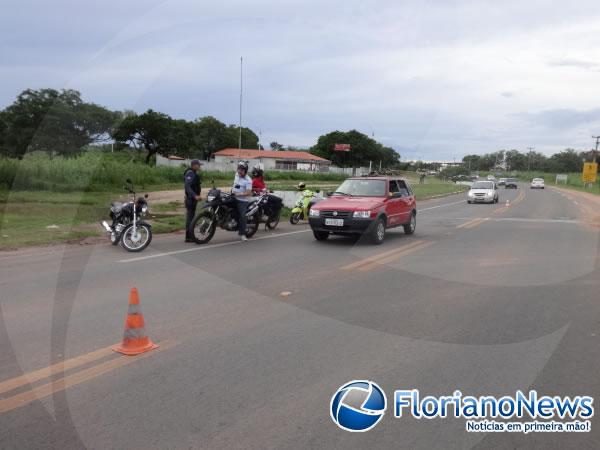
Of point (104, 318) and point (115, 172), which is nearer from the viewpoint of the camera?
point (104, 318)

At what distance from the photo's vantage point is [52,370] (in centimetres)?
440

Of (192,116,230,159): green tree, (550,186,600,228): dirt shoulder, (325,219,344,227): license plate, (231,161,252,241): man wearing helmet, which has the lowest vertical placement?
(550,186,600,228): dirt shoulder

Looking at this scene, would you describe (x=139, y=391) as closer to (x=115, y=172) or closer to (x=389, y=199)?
(x=389, y=199)

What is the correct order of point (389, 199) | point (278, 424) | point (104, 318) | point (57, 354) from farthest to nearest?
1. point (389, 199)
2. point (104, 318)
3. point (57, 354)
4. point (278, 424)

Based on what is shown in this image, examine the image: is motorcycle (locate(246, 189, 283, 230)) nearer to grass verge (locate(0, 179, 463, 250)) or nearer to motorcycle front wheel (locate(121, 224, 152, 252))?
grass verge (locate(0, 179, 463, 250))

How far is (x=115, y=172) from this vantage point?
2761cm

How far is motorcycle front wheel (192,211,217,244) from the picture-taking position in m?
11.9

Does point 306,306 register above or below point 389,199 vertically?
below

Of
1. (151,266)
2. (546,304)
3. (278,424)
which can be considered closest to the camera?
(278,424)

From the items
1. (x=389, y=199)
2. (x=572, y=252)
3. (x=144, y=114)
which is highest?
(x=144, y=114)

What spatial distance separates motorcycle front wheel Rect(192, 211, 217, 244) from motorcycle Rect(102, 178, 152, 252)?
47.0 inches

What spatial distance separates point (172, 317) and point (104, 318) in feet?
2.40

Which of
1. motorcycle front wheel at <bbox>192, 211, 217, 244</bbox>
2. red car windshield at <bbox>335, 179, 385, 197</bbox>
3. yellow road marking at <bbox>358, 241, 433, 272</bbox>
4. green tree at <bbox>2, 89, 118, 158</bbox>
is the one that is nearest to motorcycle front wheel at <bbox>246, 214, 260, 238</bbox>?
motorcycle front wheel at <bbox>192, 211, 217, 244</bbox>

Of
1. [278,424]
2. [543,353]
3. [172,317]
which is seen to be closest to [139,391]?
[278,424]
